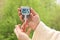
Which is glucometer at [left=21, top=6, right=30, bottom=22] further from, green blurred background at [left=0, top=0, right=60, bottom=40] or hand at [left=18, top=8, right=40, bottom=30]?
green blurred background at [left=0, top=0, right=60, bottom=40]

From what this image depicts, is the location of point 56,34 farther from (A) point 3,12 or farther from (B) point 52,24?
(A) point 3,12

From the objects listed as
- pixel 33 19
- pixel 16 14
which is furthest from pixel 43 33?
pixel 16 14

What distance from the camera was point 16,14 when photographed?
3.23 feet

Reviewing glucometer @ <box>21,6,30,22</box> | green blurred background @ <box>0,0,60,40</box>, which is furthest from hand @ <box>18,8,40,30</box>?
green blurred background @ <box>0,0,60,40</box>

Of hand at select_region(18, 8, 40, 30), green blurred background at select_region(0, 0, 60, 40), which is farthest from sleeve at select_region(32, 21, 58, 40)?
green blurred background at select_region(0, 0, 60, 40)

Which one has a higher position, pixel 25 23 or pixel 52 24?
pixel 25 23

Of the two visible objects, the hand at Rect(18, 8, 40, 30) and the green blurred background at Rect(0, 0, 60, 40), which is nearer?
the hand at Rect(18, 8, 40, 30)

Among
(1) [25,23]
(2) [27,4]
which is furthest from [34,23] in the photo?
(2) [27,4]

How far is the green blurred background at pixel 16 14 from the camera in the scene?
0.99m

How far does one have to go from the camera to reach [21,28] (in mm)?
706

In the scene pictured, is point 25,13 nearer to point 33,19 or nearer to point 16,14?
point 33,19

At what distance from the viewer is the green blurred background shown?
3.24 ft

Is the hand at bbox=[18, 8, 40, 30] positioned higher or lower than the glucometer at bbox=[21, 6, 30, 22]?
lower

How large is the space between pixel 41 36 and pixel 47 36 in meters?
0.03
